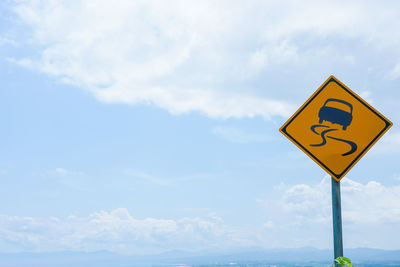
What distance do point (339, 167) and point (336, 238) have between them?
0.82 meters

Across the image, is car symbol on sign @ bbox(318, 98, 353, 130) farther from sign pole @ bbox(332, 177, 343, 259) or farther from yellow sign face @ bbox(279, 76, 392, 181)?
sign pole @ bbox(332, 177, 343, 259)

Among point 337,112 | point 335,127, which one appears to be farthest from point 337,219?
point 337,112

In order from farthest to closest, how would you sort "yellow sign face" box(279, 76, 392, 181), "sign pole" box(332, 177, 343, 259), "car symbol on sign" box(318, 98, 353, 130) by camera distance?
"car symbol on sign" box(318, 98, 353, 130) → "yellow sign face" box(279, 76, 392, 181) → "sign pole" box(332, 177, 343, 259)

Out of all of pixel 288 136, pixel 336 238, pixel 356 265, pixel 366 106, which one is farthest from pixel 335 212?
pixel 366 106

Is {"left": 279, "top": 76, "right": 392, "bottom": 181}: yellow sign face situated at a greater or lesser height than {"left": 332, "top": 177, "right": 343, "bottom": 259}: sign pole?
greater

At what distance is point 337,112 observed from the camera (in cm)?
492

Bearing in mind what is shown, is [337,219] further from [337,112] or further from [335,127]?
[337,112]

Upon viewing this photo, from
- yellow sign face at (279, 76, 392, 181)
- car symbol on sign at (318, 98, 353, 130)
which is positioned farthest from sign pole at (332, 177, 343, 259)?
car symbol on sign at (318, 98, 353, 130)

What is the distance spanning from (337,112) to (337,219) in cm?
128

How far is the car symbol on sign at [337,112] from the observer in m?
4.89

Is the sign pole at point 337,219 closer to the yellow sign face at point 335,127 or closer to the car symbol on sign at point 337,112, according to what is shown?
the yellow sign face at point 335,127

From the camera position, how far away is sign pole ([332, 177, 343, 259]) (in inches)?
181

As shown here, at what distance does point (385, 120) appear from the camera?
485 cm

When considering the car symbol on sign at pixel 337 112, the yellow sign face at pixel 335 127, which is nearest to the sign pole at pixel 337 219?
the yellow sign face at pixel 335 127
